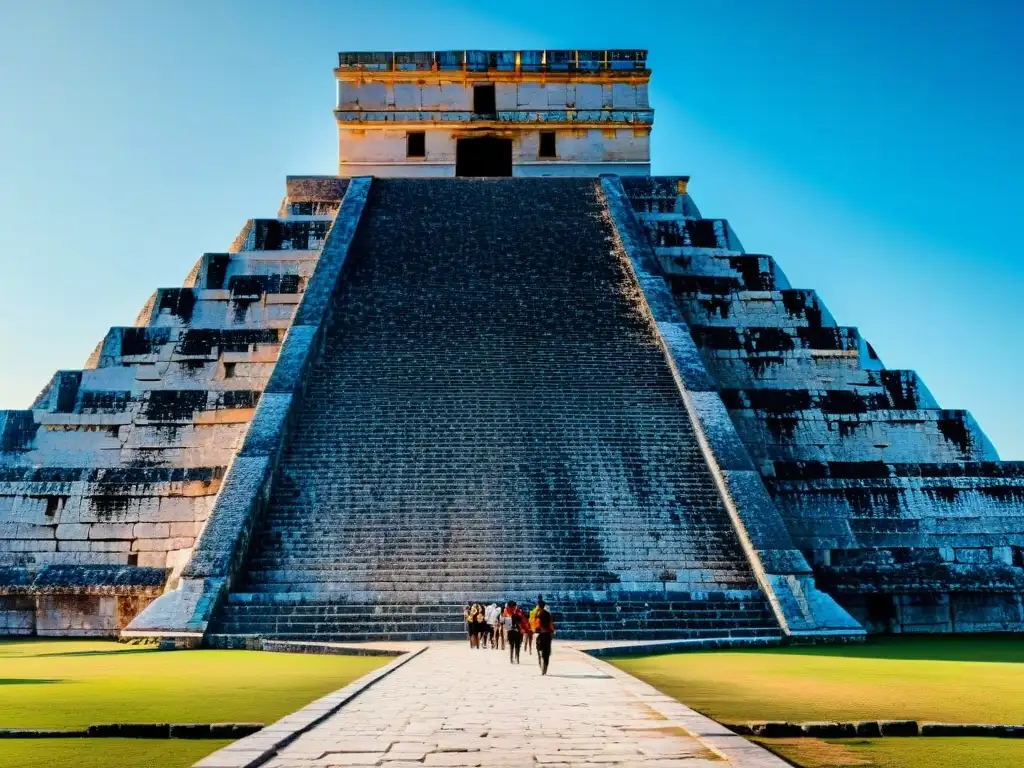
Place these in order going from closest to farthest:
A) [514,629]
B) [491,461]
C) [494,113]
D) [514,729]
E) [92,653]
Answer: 1. [514,729]
2. [514,629]
3. [92,653]
4. [491,461]
5. [494,113]

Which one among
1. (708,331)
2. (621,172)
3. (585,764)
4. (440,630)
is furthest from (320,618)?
(621,172)

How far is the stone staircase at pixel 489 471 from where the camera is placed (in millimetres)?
12492

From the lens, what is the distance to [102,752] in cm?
525

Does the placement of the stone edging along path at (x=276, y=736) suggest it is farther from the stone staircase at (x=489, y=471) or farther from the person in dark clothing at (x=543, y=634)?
the stone staircase at (x=489, y=471)

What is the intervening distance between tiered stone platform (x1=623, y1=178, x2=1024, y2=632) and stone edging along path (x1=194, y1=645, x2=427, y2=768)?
344 inches

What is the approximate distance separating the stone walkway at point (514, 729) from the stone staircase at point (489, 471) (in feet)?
14.1

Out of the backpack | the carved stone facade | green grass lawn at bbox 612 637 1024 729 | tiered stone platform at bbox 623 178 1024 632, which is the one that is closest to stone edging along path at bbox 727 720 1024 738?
green grass lawn at bbox 612 637 1024 729

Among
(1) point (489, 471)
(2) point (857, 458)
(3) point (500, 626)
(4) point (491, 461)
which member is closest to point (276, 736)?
(3) point (500, 626)

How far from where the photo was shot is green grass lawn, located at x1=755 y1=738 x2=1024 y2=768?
500 cm

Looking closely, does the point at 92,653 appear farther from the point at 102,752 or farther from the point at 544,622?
the point at 102,752

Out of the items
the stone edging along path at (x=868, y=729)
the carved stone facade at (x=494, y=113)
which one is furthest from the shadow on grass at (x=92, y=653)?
the carved stone facade at (x=494, y=113)

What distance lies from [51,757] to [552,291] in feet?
48.6

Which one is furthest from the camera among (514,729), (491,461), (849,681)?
(491,461)

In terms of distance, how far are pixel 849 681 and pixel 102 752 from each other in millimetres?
5549
